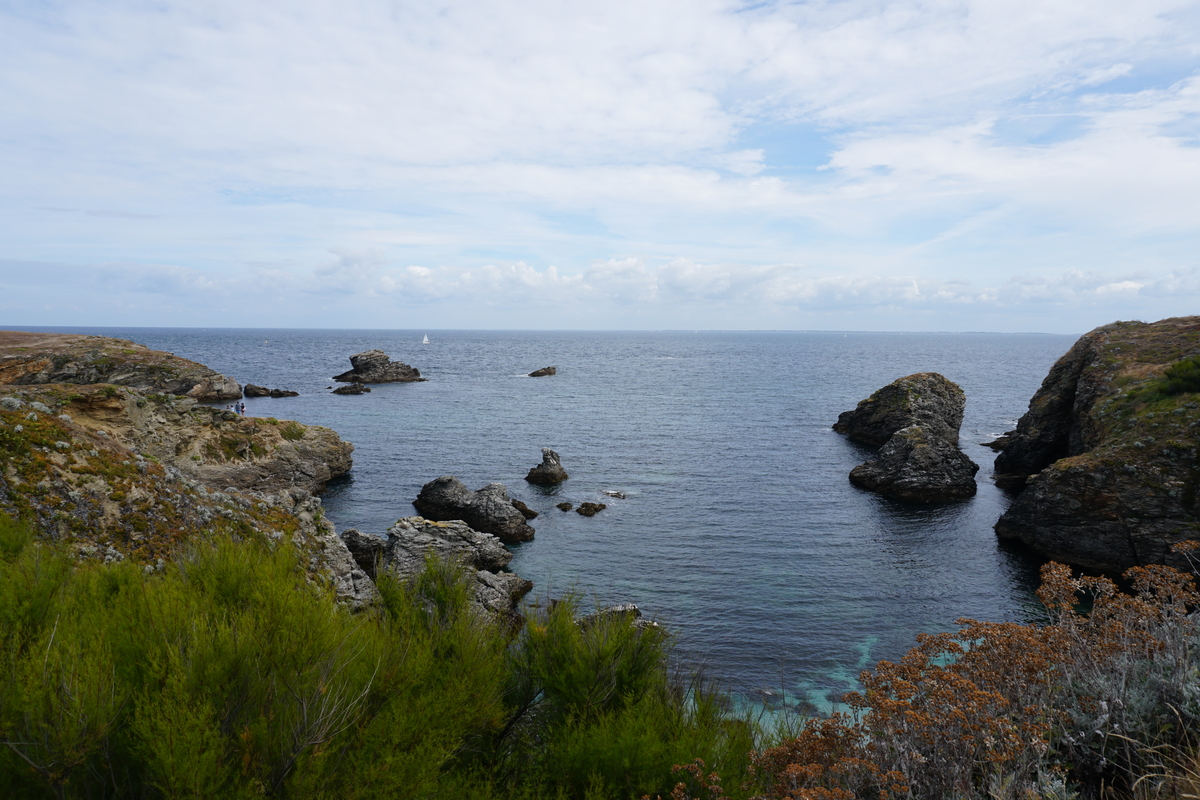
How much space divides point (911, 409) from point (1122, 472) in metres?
29.2

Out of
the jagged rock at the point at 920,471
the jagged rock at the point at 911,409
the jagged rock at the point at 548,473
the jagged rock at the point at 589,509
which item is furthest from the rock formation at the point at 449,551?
the jagged rock at the point at 911,409

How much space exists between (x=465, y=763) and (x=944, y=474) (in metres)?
45.2

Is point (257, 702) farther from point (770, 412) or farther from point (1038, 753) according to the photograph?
point (770, 412)

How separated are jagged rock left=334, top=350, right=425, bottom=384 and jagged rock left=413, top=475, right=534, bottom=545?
7673 cm

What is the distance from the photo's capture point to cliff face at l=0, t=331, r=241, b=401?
63.1 metres

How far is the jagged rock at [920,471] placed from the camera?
4459 cm

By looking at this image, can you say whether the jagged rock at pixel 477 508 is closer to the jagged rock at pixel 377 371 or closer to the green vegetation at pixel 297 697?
the green vegetation at pixel 297 697

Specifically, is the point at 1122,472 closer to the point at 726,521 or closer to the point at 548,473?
the point at 726,521

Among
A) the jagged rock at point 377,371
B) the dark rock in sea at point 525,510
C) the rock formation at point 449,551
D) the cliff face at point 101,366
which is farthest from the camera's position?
the jagged rock at point 377,371

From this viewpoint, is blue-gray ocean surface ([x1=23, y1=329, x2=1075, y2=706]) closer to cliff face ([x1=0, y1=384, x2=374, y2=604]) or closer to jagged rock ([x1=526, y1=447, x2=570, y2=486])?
jagged rock ([x1=526, y1=447, x2=570, y2=486])

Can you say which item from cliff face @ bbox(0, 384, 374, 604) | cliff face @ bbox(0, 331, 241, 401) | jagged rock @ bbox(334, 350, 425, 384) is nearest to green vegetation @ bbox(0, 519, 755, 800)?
cliff face @ bbox(0, 384, 374, 604)

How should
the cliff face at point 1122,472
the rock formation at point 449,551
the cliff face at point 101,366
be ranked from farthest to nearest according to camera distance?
the cliff face at point 101,366 < the cliff face at point 1122,472 < the rock formation at point 449,551

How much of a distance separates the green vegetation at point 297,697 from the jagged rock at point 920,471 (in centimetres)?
3997

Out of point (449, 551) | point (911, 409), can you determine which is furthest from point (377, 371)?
point (449, 551)
